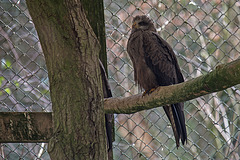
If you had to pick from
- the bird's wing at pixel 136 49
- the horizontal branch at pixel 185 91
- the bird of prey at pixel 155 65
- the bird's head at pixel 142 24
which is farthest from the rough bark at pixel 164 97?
the bird's head at pixel 142 24

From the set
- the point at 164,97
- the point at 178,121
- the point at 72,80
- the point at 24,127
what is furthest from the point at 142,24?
the point at 72,80

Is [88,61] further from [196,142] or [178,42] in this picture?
[196,142]

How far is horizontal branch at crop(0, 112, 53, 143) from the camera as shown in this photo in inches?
93.7

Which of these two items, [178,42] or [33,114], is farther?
[178,42]

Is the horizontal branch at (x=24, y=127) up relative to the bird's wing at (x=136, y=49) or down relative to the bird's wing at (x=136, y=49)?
down

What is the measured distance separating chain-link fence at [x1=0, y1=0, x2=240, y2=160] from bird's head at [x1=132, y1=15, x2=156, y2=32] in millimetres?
85

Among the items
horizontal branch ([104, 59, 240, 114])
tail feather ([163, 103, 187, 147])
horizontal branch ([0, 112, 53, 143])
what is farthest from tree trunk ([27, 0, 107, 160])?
tail feather ([163, 103, 187, 147])

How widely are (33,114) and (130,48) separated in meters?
0.98

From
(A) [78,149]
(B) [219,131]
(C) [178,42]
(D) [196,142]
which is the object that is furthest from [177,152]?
(A) [78,149]

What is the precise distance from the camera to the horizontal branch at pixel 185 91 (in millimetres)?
1407

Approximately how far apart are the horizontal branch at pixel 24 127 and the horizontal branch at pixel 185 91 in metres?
0.48

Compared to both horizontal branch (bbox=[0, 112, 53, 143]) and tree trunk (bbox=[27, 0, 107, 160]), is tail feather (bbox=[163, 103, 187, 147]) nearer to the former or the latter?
horizontal branch (bbox=[0, 112, 53, 143])

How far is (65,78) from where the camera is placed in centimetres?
157

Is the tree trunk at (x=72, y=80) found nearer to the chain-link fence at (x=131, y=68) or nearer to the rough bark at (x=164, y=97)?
the rough bark at (x=164, y=97)
